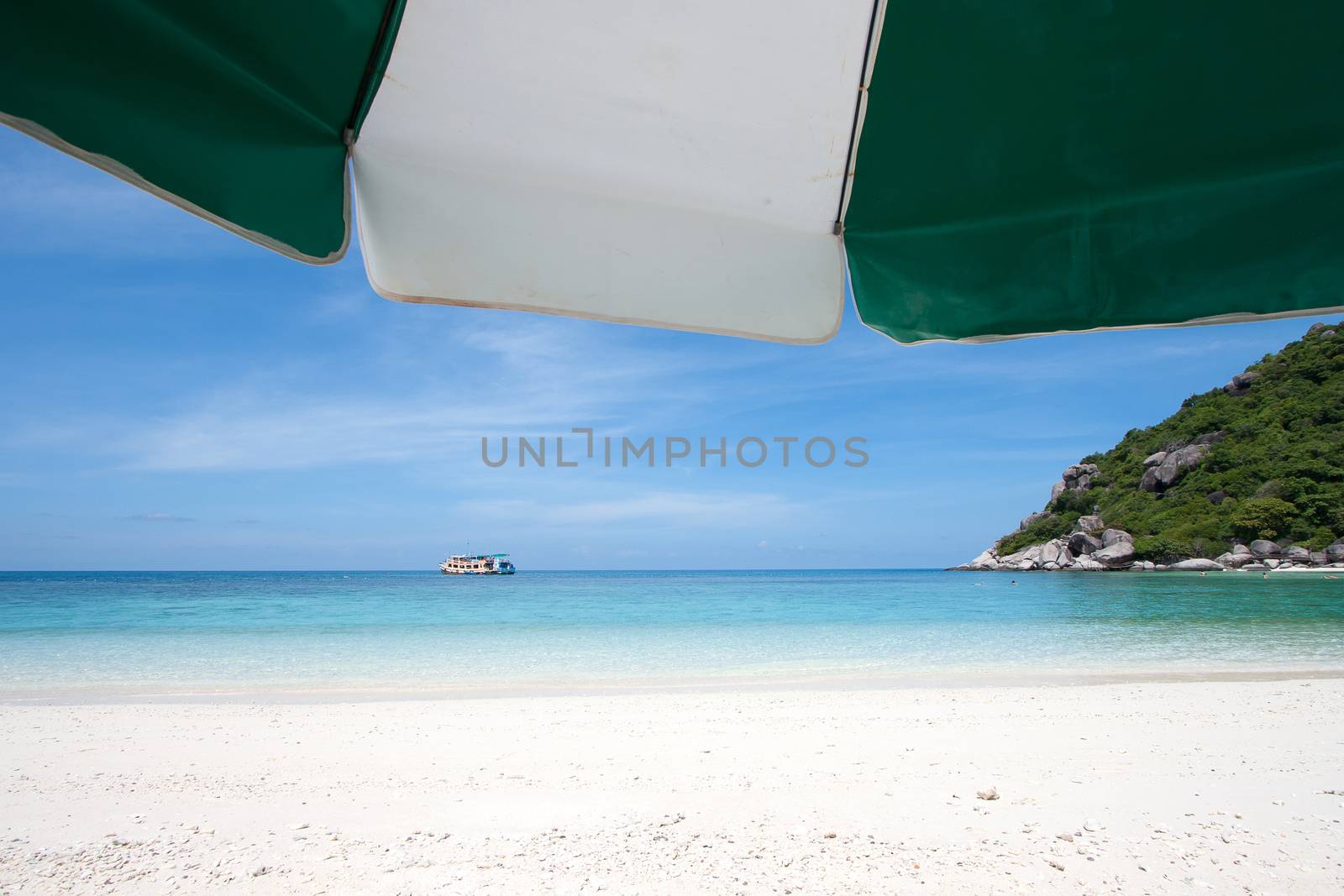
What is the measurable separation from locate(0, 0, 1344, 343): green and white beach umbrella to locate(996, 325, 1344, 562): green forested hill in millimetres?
47563

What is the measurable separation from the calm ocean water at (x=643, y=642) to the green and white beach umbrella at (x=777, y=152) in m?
8.80

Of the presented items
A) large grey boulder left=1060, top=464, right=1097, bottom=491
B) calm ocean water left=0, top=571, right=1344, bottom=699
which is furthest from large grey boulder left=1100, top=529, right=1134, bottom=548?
calm ocean water left=0, top=571, right=1344, bottom=699

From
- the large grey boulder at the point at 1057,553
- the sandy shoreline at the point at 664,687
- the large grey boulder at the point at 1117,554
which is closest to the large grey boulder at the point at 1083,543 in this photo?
the large grey boulder at the point at 1057,553

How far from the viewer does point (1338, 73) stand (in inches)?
44.3

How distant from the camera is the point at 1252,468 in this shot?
4022cm

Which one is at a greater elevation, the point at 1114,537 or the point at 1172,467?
the point at 1172,467

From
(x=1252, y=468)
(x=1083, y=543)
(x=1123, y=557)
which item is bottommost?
(x=1123, y=557)

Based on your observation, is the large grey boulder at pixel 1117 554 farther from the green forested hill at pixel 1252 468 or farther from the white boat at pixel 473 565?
the white boat at pixel 473 565

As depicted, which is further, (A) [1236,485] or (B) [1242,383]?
(B) [1242,383]

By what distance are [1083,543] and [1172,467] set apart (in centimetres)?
689

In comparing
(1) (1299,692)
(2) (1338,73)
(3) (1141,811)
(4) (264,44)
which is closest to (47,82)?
(4) (264,44)

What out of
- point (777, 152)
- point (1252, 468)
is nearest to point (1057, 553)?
point (1252, 468)

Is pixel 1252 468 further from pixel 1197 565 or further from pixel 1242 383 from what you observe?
pixel 1242 383

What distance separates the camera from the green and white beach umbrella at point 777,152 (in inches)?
40.0
